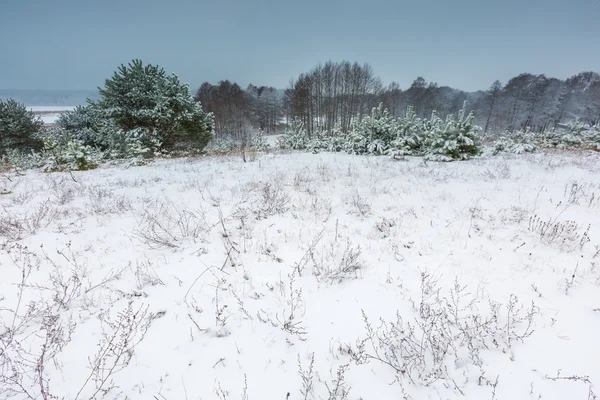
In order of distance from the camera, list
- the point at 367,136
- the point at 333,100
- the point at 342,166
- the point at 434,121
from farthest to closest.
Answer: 1. the point at 333,100
2. the point at 367,136
3. the point at 434,121
4. the point at 342,166

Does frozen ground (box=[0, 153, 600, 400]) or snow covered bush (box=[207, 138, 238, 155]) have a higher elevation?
snow covered bush (box=[207, 138, 238, 155])

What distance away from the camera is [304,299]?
2.93 metres

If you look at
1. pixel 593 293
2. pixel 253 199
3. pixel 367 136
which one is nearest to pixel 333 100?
pixel 367 136

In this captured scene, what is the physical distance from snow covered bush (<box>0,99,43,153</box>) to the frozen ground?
2444 cm

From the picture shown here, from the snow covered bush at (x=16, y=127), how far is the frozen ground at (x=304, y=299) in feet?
80.2

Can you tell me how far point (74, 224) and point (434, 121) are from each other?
13485mm

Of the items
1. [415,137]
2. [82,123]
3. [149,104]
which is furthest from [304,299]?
[82,123]

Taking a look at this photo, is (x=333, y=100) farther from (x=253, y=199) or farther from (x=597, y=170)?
(x=253, y=199)

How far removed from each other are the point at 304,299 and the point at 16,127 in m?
31.0

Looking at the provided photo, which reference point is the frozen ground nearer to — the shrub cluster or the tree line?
the shrub cluster

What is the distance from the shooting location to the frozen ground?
6.69 feet

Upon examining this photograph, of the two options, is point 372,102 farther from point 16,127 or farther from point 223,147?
point 16,127

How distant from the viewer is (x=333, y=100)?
41.6 m

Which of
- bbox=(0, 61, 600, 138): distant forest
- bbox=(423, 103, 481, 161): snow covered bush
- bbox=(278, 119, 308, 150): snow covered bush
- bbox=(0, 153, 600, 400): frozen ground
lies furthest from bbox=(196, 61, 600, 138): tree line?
bbox=(0, 153, 600, 400): frozen ground
